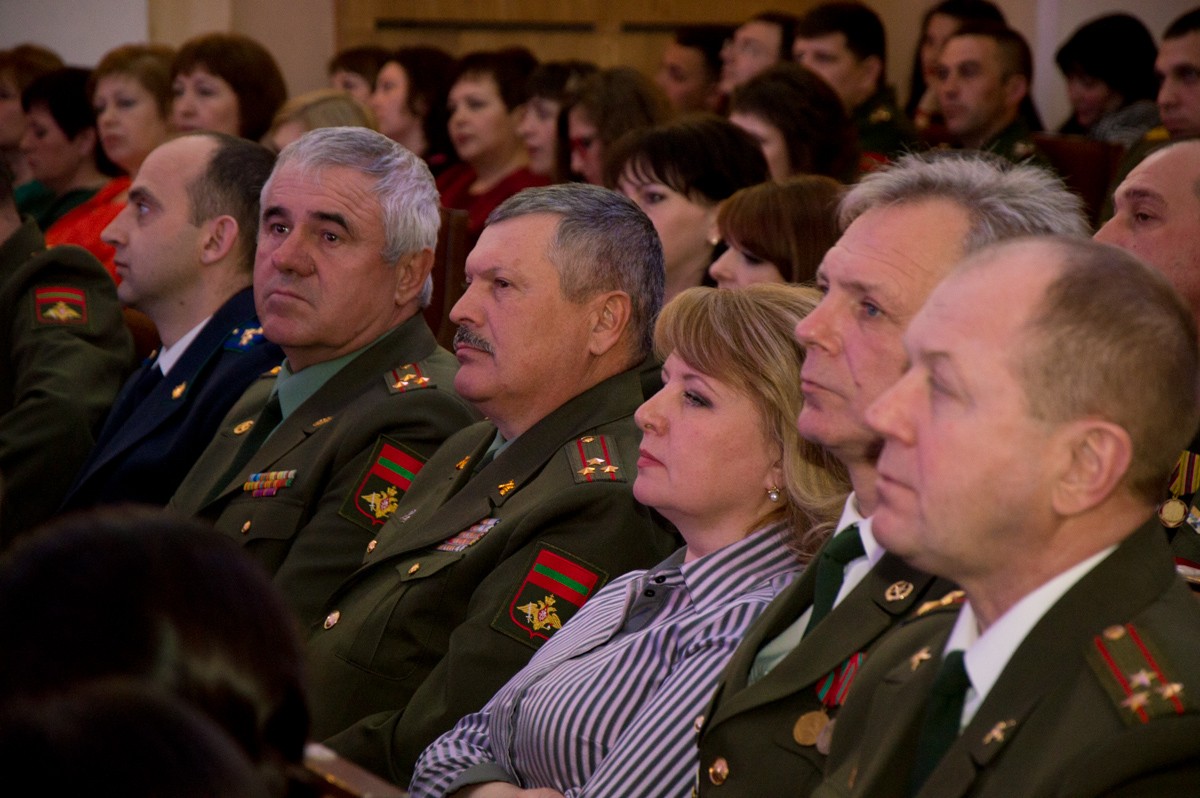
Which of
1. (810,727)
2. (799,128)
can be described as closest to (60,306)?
(799,128)

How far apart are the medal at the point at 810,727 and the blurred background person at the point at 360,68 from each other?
5445mm

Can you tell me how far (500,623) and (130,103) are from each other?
4161 mm

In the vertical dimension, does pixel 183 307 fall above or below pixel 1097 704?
below

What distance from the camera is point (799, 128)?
431 cm

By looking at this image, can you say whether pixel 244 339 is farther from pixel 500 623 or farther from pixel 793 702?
pixel 793 702

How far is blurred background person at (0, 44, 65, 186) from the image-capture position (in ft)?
21.2

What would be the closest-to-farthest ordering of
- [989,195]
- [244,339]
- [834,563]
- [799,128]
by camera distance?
[834,563] → [989,195] → [244,339] → [799,128]

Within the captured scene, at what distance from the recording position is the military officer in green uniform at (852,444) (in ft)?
5.43

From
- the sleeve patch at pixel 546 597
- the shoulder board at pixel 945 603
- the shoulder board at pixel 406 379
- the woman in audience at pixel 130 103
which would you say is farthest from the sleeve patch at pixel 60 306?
the shoulder board at pixel 945 603

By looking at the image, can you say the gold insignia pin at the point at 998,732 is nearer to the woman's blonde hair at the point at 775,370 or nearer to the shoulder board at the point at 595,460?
the woman's blonde hair at the point at 775,370

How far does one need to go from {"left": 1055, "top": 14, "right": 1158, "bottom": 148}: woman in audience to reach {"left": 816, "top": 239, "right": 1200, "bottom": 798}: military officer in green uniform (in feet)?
16.2

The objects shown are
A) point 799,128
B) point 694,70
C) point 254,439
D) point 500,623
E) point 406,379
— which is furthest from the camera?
point 694,70

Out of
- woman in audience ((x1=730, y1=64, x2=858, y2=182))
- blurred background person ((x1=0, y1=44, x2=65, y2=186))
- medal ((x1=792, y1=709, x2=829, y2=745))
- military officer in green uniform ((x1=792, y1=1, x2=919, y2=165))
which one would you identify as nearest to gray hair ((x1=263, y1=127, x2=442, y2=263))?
woman in audience ((x1=730, y1=64, x2=858, y2=182))

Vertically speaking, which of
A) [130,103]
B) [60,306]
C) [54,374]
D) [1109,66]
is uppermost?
[1109,66]
